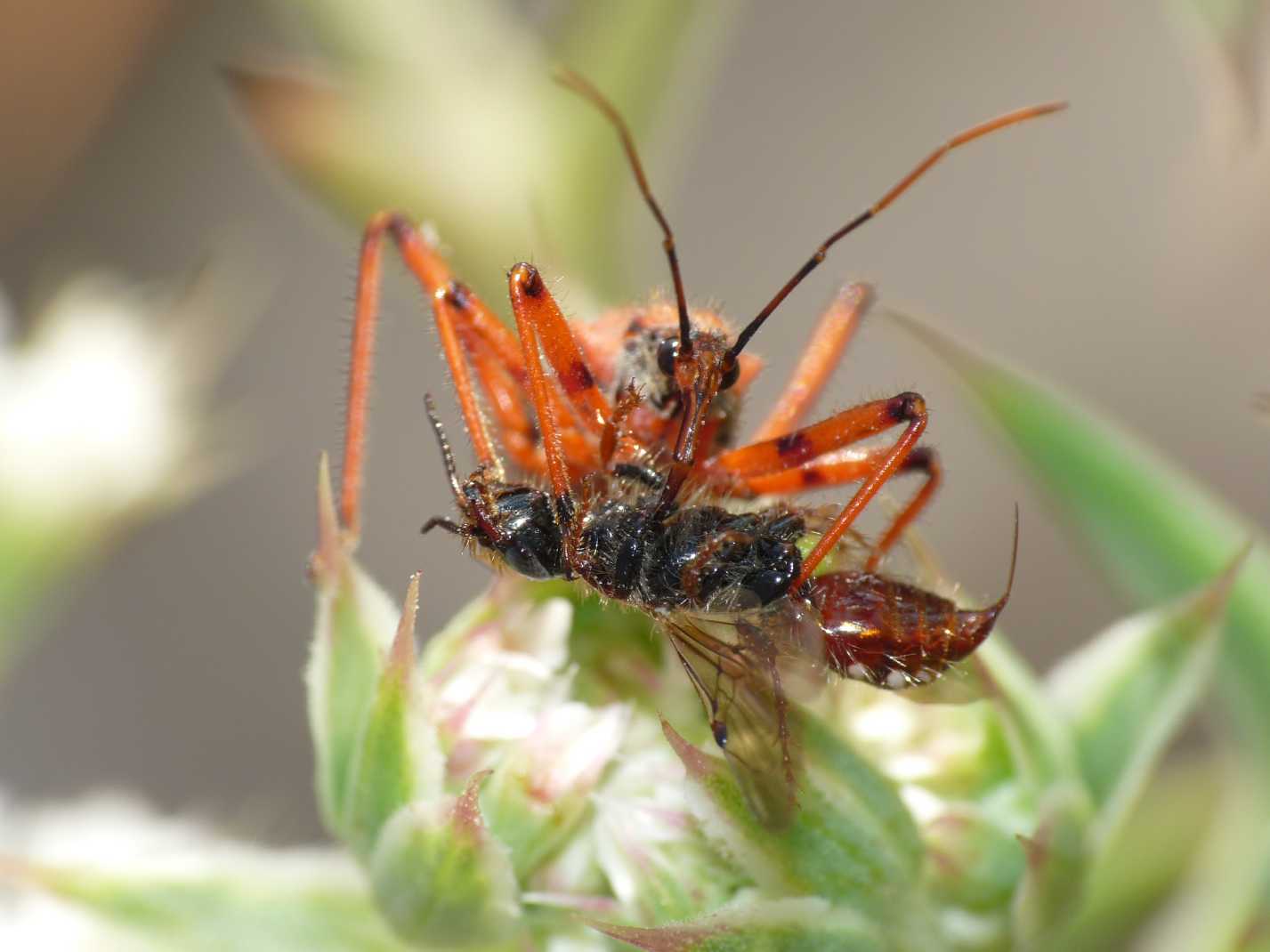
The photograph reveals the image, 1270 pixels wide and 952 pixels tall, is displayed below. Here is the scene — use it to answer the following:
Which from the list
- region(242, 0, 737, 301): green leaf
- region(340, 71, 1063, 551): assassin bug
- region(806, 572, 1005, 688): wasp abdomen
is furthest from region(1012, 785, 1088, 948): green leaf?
region(242, 0, 737, 301): green leaf

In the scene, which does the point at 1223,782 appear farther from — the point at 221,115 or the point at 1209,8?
the point at 221,115

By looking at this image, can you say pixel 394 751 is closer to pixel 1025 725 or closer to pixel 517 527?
pixel 517 527

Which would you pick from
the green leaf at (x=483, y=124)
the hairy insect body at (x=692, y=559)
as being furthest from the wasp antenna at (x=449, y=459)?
the green leaf at (x=483, y=124)

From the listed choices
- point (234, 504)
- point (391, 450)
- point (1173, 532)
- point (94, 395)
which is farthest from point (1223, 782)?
point (234, 504)

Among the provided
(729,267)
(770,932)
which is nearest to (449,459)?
(770,932)

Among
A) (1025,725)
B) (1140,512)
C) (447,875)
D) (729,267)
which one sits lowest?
(729,267)

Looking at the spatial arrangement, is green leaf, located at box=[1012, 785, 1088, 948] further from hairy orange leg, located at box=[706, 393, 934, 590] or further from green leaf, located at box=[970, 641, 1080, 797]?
hairy orange leg, located at box=[706, 393, 934, 590]
